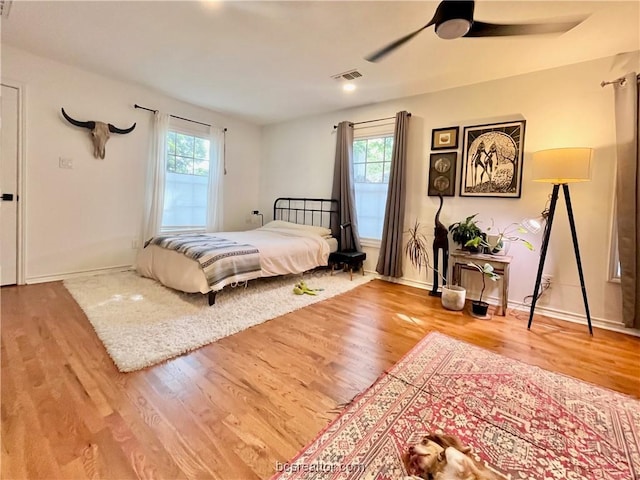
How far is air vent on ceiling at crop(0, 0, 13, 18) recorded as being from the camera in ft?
7.80

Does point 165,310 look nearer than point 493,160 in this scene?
Yes

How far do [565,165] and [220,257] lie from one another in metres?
3.17

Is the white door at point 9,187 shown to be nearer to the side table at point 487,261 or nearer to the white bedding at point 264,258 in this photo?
the white bedding at point 264,258

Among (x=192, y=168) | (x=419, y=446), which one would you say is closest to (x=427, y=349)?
(x=419, y=446)

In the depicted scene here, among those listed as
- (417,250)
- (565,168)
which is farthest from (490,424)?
(417,250)

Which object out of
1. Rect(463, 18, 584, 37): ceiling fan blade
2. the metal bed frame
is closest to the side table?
the metal bed frame

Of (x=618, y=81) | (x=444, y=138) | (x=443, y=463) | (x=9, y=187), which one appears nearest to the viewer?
(x=443, y=463)

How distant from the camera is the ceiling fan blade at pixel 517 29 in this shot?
6.15 feet

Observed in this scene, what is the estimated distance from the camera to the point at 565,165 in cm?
246

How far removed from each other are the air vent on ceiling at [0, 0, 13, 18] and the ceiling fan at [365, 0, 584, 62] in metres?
3.15

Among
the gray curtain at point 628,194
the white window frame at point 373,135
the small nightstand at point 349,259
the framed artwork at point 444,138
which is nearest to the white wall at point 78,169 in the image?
the white window frame at point 373,135

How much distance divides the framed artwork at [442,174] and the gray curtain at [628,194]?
1.42 metres

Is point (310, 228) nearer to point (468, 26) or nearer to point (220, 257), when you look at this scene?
point (220, 257)

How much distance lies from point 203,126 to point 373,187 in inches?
114
